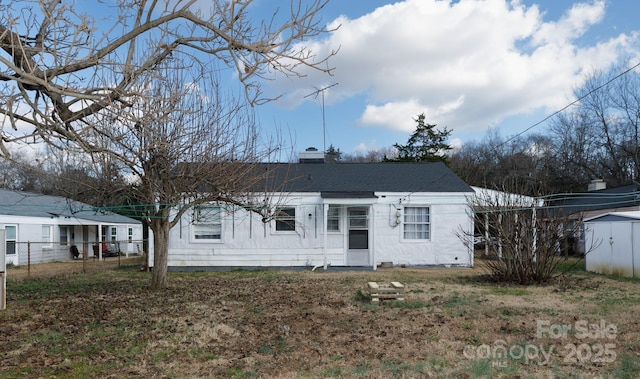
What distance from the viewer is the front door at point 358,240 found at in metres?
17.2

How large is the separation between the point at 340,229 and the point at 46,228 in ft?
50.6

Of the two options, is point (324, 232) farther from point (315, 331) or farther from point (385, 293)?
point (315, 331)

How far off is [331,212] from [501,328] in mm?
10497

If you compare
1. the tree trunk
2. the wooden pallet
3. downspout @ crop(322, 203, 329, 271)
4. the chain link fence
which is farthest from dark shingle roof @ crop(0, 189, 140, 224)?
the wooden pallet

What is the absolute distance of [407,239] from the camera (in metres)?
17.5

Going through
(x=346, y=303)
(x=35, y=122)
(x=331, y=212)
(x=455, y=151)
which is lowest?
(x=346, y=303)

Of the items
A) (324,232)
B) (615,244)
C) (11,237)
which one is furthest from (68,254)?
(615,244)

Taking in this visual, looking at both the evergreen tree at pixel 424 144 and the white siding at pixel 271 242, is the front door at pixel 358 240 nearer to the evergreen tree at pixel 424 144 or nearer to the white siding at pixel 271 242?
the white siding at pixel 271 242

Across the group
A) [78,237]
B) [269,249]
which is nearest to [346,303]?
[269,249]

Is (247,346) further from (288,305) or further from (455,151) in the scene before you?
(455,151)

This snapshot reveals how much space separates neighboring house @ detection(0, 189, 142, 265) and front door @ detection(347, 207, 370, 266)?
9131 millimetres

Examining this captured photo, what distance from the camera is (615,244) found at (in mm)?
14586

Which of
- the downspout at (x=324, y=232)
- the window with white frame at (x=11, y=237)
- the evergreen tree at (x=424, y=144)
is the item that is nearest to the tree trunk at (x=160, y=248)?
the downspout at (x=324, y=232)

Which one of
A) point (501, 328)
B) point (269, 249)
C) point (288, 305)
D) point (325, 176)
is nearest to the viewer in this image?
point (501, 328)
